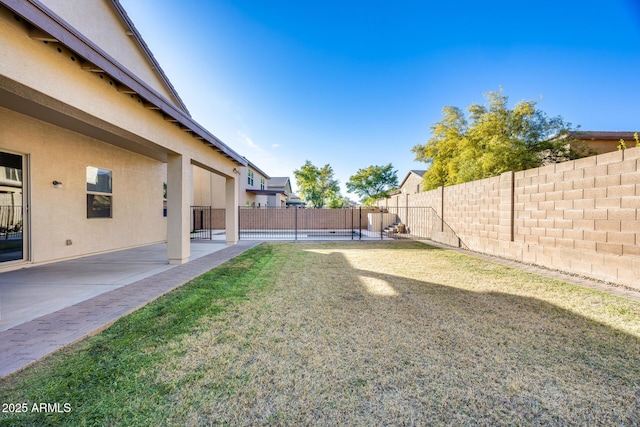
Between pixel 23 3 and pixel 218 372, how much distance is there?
4085mm

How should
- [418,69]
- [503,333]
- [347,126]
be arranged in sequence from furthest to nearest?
[347,126]
[418,69]
[503,333]

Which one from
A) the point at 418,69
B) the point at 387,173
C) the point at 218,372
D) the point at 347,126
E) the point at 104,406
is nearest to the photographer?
the point at 104,406

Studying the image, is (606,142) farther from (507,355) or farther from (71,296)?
(71,296)

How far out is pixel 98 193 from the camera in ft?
23.3

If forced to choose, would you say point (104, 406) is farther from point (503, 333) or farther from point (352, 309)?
point (503, 333)

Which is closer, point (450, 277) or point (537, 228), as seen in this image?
point (450, 277)

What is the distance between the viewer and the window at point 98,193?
271 inches

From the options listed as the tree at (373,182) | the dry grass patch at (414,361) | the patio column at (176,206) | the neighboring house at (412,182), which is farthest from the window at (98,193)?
the neighboring house at (412,182)

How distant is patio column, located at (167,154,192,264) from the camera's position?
5.99m

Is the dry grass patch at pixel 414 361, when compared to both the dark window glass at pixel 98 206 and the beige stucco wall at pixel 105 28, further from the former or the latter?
the beige stucco wall at pixel 105 28

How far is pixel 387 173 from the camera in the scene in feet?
85.2

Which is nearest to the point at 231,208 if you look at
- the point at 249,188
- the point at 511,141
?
the point at 249,188

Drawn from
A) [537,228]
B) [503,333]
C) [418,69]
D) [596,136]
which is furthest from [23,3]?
[596,136]

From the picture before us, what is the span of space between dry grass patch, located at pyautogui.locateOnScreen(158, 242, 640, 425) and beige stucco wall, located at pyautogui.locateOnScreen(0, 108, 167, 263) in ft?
19.2
